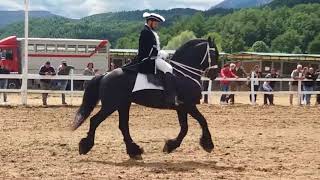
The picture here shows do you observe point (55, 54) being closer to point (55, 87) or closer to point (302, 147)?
point (55, 87)

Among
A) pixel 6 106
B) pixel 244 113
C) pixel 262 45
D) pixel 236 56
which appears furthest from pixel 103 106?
pixel 262 45

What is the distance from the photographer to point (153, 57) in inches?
379

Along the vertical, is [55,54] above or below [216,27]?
below

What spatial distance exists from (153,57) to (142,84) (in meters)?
0.48

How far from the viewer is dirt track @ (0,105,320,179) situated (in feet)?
26.6

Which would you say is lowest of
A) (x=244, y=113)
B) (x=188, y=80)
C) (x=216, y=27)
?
(x=244, y=113)

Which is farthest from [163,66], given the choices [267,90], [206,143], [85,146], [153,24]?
[267,90]

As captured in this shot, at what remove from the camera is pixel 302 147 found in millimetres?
10992

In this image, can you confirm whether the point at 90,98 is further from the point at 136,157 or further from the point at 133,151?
the point at 136,157

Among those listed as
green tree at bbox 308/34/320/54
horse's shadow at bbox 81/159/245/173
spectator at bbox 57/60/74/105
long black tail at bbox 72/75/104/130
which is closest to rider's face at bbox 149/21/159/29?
long black tail at bbox 72/75/104/130

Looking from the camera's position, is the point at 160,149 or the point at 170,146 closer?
the point at 170,146

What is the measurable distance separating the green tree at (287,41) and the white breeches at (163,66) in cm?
10982

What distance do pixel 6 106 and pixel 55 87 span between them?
5.98m

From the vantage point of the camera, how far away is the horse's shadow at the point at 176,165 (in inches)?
332
